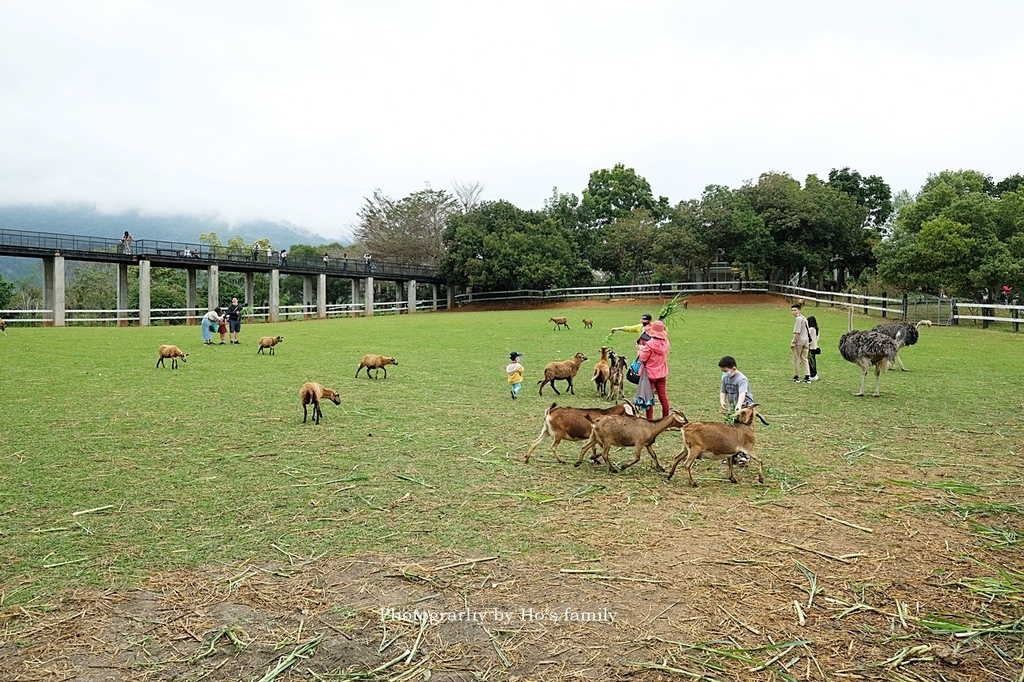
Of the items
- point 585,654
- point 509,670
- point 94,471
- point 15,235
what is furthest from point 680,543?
point 15,235

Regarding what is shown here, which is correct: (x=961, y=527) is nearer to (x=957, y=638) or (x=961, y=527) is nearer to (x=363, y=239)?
(x=957, y=638)

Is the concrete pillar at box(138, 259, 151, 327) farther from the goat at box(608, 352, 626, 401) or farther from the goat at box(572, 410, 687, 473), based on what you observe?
the goat at box(572, 410, 687, 473)

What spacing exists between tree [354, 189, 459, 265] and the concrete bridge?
31.5 feet

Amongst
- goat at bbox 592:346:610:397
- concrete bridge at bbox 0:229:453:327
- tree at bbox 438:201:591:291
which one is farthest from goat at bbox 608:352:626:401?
tree at bbox 438:201:591:291

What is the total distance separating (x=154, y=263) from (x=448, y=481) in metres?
41.1

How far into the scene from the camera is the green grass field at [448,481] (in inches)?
215

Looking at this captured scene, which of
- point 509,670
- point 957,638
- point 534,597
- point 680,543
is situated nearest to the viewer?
point 509,670

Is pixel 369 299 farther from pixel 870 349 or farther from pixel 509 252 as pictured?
pixel 870 349

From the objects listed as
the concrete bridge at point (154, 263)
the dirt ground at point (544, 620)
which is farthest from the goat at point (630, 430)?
the concrete bridge at point (154, 263)

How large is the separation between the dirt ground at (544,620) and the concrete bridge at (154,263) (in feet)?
121

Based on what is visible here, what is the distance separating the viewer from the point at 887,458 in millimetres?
8508

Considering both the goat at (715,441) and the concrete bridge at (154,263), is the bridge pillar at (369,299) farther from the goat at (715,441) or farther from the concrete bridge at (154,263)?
the goat at (715,441)

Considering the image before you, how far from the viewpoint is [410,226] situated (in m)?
69.3

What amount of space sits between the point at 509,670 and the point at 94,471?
5.91 meters
